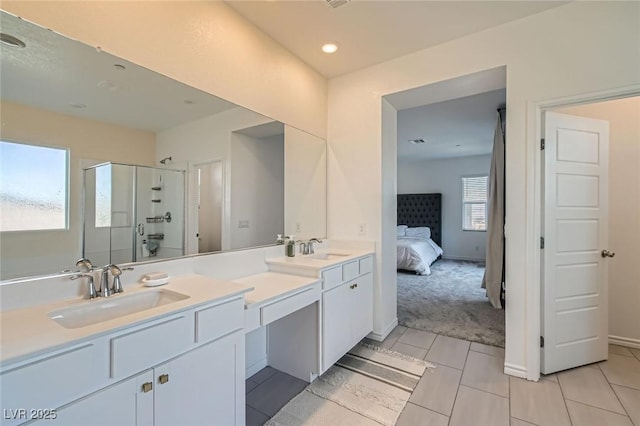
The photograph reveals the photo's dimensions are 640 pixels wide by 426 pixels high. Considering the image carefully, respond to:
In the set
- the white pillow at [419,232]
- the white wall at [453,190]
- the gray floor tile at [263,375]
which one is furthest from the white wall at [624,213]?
the white wall at [453,190]

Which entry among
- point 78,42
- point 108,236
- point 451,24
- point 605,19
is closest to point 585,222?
point 605,19

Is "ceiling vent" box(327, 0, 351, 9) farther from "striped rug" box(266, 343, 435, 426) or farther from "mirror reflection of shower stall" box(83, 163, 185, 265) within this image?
"striped rug" box(266, 343, 435, 426)

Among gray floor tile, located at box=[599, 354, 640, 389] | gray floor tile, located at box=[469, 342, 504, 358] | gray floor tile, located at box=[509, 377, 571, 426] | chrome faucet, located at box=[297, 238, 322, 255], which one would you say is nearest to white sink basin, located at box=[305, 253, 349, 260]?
chrome faucet, located at box=[297, 238, 322, 255]

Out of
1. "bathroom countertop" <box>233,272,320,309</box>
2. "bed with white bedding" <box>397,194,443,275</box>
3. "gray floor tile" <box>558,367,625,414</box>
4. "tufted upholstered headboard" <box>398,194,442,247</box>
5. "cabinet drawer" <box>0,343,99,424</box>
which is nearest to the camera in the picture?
"cabinet drawer" <box>0,343,99,424</box>

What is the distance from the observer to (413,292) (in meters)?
4.27

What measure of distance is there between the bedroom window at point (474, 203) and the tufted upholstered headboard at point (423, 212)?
57 centimetres

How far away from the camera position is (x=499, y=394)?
1.94 metres

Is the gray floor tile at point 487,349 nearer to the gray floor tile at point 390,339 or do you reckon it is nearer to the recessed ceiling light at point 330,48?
the gray floor tile at point 390,339

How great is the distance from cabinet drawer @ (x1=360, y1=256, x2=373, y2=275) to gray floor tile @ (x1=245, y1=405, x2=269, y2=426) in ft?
4.23

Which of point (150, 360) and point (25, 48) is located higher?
point (25, 48)

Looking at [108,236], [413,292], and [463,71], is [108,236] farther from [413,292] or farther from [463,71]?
[413,292]

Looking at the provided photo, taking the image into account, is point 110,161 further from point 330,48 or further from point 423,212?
point 423,212

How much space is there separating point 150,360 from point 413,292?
3.86 m

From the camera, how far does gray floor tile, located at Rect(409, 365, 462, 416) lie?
1835 mm
